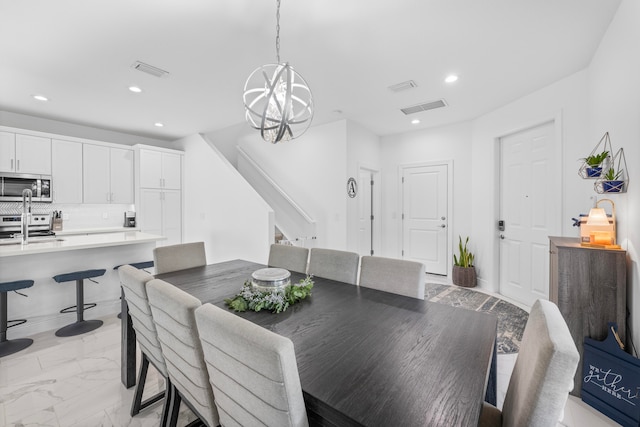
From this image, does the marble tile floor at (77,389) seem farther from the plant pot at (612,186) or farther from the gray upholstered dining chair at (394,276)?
the plant pot at (612,186)

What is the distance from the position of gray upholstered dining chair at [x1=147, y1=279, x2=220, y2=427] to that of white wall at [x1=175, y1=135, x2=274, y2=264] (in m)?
2.77

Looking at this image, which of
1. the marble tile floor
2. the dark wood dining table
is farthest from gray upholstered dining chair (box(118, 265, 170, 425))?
the marble tile floor

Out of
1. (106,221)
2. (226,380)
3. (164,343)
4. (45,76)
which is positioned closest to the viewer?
(226,380)

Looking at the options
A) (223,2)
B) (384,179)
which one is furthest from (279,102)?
(384,179)

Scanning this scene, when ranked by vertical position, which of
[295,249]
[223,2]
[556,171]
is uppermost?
[223,2]

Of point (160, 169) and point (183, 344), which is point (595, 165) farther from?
point (160, 169)

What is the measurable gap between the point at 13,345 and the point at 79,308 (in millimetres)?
515

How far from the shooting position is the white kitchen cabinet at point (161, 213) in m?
5.21

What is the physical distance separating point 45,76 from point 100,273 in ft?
7.26

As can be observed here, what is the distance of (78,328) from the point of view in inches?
114

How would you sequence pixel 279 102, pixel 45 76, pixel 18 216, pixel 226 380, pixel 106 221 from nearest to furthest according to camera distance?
pixel 226 380, pixel 279 102, pixel 45 76, pixel 18 216, pixel 106 221

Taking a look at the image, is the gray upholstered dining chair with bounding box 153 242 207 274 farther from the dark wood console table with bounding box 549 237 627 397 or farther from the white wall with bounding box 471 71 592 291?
the white wall with bounding box 471 71 592 291

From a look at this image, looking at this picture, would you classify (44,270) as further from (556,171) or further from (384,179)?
(556,171)

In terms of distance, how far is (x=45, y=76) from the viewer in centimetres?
305
